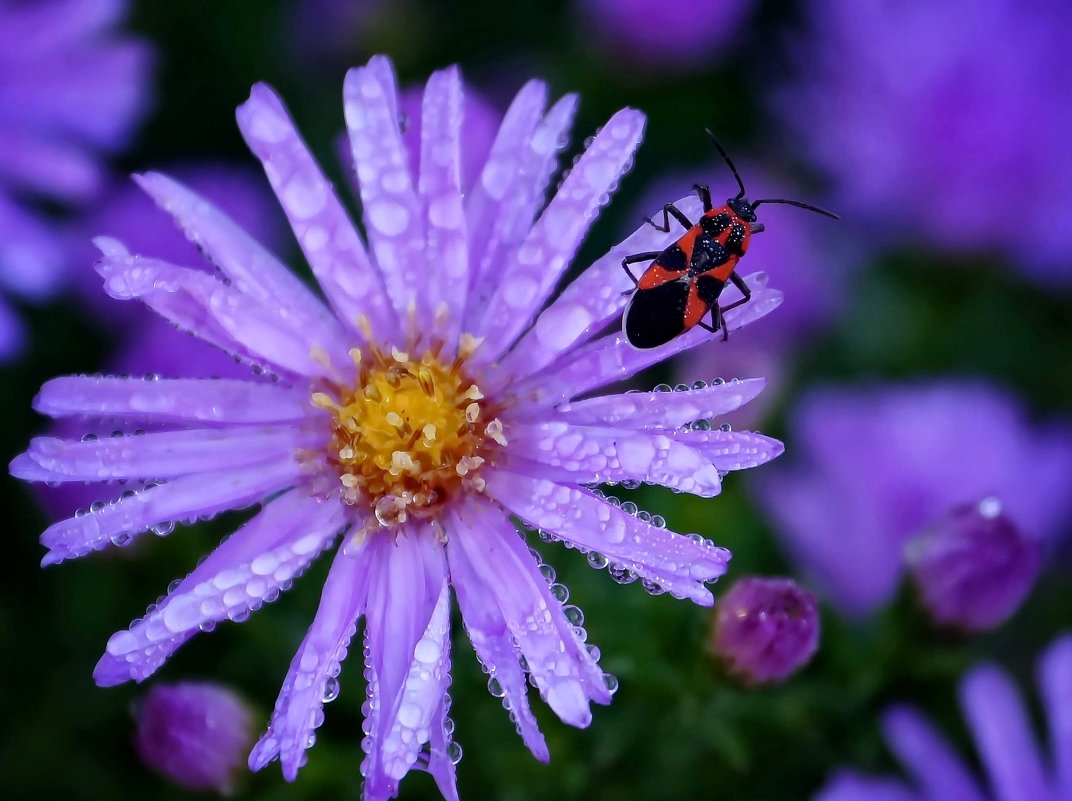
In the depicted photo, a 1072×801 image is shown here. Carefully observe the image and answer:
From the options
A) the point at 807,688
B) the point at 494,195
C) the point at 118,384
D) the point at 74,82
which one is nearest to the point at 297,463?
the point at 118,384

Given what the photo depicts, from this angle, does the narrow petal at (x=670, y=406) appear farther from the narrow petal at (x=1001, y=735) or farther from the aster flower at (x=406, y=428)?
the narrow petal at (x=1001, y=735)

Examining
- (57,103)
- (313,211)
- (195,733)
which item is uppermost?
(57,103)

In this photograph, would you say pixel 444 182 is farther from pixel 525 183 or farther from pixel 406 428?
pixel 406 428

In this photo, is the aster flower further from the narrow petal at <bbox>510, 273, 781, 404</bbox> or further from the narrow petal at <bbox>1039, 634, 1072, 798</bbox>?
the narrow petal at <bbox>1039, 634, 1072, 798</bbox>

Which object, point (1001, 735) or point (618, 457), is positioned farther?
point (1001, 735)

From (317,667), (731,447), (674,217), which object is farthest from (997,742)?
(317,667)

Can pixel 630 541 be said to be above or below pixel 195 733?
above

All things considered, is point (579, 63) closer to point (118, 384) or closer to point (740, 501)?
point (740, 501)
